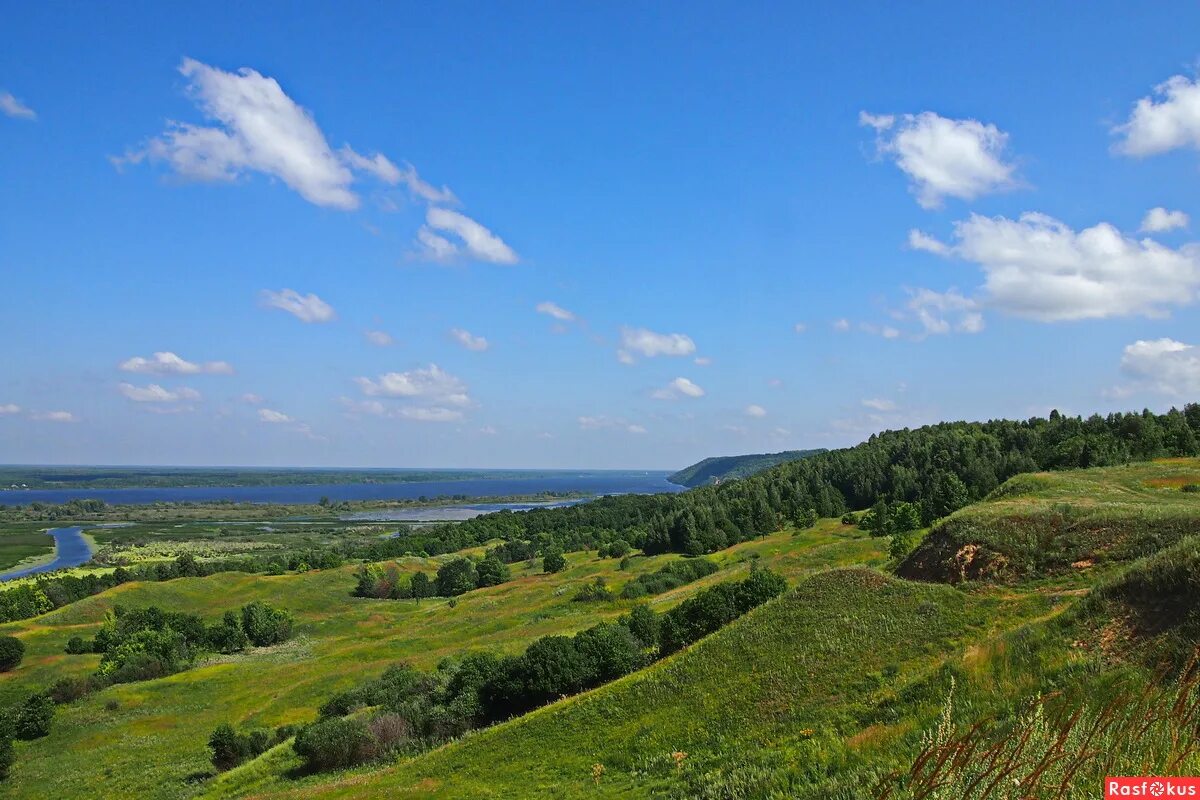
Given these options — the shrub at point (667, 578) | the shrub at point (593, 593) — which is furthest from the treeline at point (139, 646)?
the shrub at point (667, 578)

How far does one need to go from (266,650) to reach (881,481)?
112 meters

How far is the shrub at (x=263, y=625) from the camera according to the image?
8600cm

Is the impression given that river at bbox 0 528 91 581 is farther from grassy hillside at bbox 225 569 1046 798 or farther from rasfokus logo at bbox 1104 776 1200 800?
rasfokus logo at bbox 1104 776 1200 800

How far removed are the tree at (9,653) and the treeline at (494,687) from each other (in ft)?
151

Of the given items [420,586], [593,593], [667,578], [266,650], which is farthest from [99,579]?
[667,578]

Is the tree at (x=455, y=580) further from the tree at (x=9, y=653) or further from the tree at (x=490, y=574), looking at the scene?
the tree at (x=9, y=653)

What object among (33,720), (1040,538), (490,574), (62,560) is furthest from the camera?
(62,560)

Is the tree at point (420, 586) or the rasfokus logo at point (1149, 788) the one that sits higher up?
the rasfokus logo at point (1149, 788)

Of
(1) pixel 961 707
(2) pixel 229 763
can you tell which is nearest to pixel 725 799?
(1) pixel 961 707

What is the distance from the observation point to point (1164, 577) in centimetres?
1766

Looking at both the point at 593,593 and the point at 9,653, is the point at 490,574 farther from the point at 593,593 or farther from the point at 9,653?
the point at 9,653

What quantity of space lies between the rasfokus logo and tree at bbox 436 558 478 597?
118580mm

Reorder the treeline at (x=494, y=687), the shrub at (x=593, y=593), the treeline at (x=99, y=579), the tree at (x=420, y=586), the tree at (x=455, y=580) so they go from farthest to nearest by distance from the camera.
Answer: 1. the tree at (x=455, y=580)
2. the tree at (x=420, y=586)
3. the treeline at (x=99, y=579)
4. the shrub at (x=593, y=593)
5. the treeline at (x=494, y=687)

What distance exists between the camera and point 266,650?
8194 cm
